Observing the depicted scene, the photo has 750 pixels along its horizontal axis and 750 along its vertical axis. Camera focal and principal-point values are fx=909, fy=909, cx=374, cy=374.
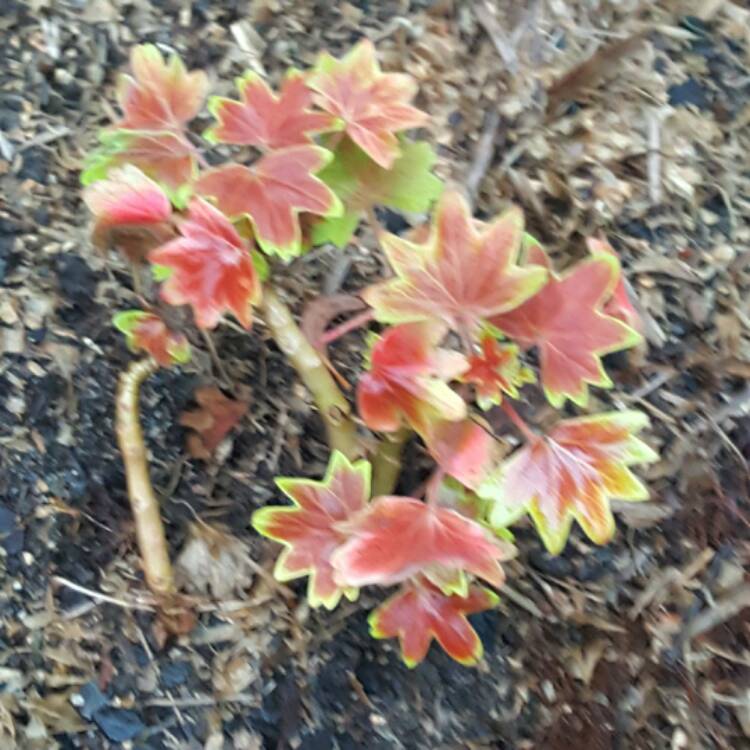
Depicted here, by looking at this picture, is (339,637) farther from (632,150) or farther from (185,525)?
(632,150)

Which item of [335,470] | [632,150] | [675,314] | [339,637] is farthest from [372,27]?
[339,637]

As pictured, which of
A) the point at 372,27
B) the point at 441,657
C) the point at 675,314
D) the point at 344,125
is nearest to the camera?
the point at 344,125

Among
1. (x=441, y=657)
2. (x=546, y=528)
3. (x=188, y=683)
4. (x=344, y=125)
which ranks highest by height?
(x=344, y=125)

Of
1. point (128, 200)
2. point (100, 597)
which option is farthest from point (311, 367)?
point (100, 597)

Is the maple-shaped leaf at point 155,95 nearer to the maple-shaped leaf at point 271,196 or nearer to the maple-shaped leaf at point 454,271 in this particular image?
the maple-shaped leaf at point 271,196

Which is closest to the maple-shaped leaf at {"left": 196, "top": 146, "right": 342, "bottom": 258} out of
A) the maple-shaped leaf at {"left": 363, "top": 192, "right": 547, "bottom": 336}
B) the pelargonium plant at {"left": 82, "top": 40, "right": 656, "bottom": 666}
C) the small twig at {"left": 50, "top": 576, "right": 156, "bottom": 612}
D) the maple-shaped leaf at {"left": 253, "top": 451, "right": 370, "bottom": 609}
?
the pelargonium plant at {"left": 82, "top": 40, "right": 656, "bottom": 666}
